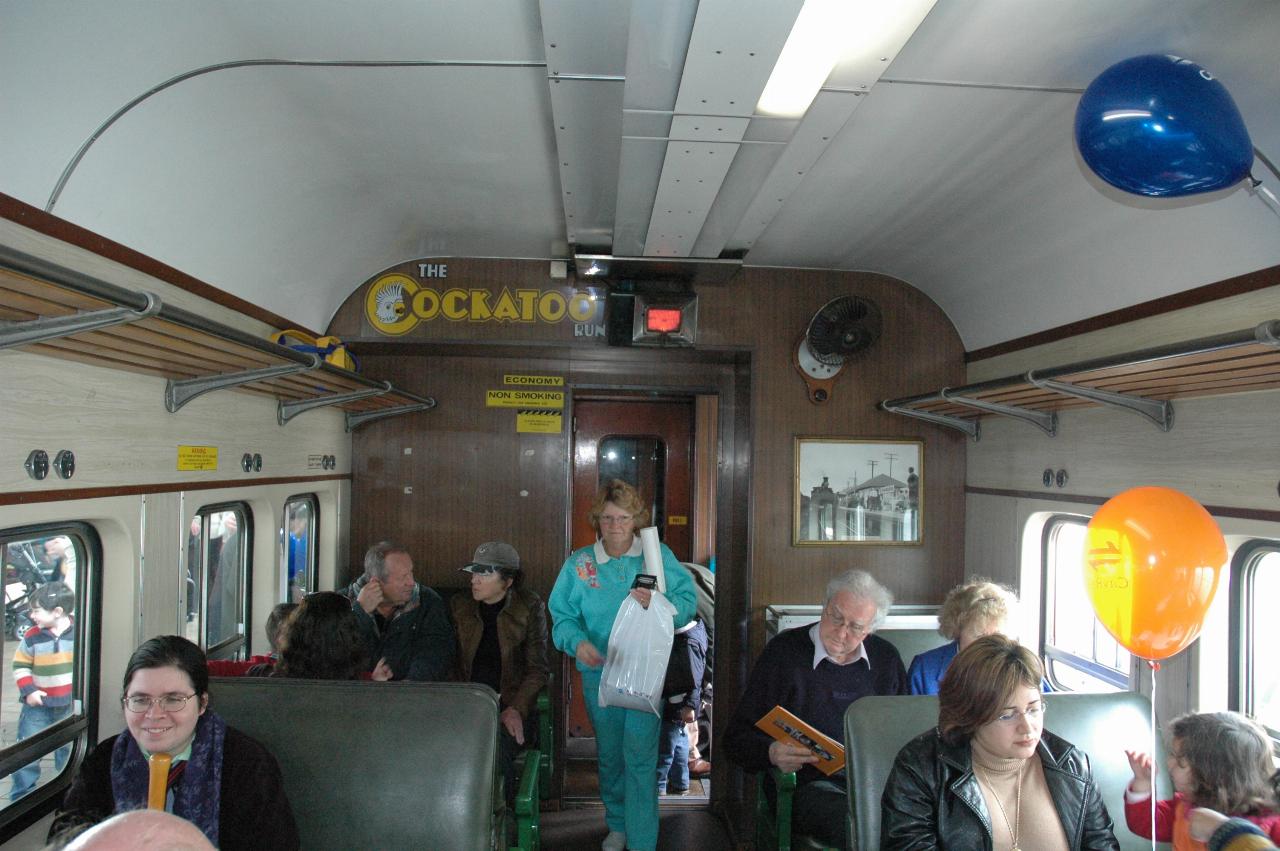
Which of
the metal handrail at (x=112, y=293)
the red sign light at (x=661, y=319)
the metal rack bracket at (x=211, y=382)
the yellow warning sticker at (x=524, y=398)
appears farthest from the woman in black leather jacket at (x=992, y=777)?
the yellow warning sticker at (x=524, y=398)

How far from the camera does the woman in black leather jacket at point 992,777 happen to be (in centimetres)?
228

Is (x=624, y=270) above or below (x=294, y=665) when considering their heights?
above

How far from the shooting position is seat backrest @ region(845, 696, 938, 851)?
267 centimetres

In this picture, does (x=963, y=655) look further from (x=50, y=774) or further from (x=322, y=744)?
(x=50, y=774)

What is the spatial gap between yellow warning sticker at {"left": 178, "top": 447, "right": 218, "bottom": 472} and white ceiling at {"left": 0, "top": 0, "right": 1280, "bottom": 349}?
2.18ft

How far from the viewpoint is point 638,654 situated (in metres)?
4.21

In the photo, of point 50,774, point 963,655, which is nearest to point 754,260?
point 963,655

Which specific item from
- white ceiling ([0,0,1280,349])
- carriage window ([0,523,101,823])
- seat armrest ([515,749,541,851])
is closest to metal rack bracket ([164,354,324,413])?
white ceiling ([0,0,1280,349])

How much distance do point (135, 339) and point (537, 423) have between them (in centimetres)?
329

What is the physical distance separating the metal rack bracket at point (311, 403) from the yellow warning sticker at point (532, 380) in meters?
1.35

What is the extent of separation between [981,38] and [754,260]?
2717 mm

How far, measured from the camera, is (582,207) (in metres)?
4.00

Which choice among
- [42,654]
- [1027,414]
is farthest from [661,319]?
[42,654]

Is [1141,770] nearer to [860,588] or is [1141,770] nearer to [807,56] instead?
[860,588]
